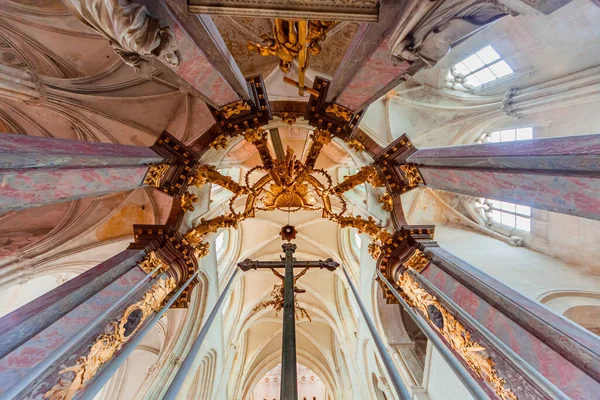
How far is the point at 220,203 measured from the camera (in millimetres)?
9195

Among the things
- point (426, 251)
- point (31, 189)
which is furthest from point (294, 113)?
point (31, 189)

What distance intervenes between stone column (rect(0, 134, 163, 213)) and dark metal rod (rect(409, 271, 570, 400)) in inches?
195

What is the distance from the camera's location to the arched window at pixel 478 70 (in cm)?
779

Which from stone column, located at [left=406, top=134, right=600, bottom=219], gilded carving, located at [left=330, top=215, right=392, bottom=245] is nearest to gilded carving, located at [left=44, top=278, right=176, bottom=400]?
gilded carving, located at [left=330, top=215, right=392, bottom=245]

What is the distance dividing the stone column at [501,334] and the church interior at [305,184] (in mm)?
22

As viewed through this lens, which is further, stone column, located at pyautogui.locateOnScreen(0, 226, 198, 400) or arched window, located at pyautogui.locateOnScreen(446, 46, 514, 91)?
arched window, located at pyautogui.locateOnScreen(446, 46, 514, 91)

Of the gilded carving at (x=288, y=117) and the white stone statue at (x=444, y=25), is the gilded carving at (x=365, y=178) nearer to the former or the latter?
the gilded carving at (x=288, y=117)

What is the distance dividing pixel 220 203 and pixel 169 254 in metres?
4.54

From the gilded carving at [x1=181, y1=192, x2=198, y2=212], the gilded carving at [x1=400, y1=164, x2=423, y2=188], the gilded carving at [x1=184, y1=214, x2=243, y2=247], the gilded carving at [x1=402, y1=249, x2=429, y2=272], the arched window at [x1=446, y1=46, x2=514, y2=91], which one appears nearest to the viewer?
the gilded carving at [x1=402, y1=249, x2=429, y2=272]

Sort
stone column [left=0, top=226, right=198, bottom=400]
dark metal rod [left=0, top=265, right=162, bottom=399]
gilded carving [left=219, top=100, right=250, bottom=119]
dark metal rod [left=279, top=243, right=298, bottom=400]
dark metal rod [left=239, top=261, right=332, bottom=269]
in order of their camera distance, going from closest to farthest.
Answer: dark metal rod [left=279, top=243, right=298, bottom=400] → dark metal rod [left=0, top=265, right=162, bottom=399] → stone column [left=0, top=226, right=198, bottom=400] → dark metal rod [left=239, top=261, right=332, bottom=269] → gilded carving [left=219, top=100, right=250, bottom=119]

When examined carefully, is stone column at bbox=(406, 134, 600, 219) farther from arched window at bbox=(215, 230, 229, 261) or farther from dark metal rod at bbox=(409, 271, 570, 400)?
arched window at bbox=(215, 230, 229, 261)

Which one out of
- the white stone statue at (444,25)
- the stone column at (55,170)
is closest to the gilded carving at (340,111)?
the white stone statue at (444,25)

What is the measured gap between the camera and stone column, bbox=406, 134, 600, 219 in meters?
2.25

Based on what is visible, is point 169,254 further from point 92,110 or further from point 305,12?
point 92,110
